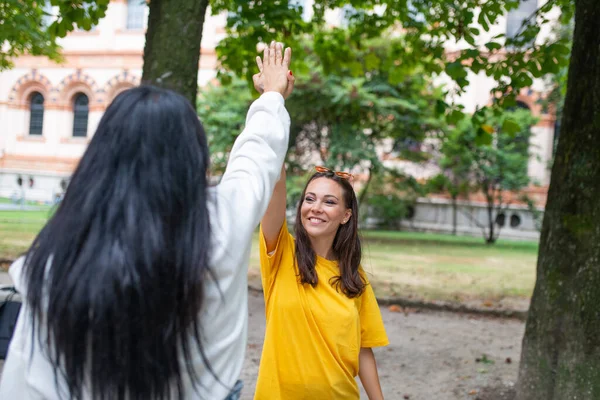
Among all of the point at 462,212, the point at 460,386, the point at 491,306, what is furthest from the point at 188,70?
the point at 462,212

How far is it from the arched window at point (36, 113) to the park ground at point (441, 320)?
15.3 meters

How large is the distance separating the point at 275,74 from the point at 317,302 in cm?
107

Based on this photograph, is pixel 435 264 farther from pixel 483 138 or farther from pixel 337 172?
pixel 337 172

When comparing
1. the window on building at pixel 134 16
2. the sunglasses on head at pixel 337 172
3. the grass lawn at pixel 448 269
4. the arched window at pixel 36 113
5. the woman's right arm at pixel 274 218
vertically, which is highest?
the window on building at pixel 134 16

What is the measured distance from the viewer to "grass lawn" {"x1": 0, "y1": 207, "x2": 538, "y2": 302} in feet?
36.6

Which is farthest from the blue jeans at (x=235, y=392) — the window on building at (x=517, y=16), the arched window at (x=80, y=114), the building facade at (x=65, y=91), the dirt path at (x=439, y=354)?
the arched window at (x=80, y=114)

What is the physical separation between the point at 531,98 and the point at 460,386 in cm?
2413

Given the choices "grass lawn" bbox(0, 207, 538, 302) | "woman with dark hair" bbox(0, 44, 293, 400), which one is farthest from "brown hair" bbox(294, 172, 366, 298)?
"grass lawn" bbox(0, 207, 538, 302)

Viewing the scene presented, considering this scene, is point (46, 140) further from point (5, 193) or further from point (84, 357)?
point (84, 357)

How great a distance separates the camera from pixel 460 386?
596cm

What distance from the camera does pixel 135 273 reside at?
57.0 inches

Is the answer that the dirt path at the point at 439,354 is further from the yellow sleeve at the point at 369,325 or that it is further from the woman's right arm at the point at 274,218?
the woman's right arm at the point at 274,218

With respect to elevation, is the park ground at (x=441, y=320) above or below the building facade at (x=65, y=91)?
below

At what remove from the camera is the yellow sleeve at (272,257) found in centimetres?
277
